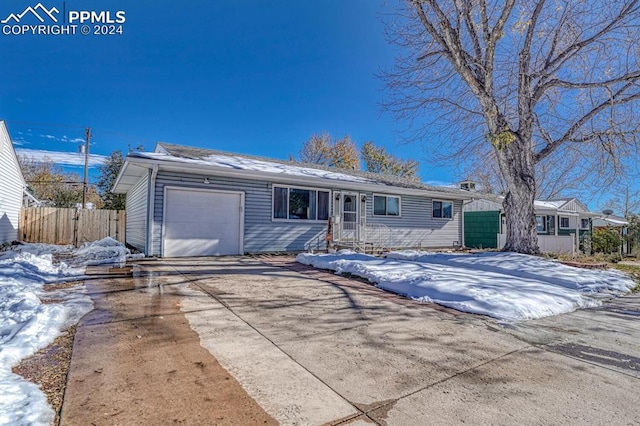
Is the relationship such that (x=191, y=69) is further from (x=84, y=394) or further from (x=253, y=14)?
(x=84, y=394)

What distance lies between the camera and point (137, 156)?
8.15 m

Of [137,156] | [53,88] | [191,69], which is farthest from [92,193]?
[137,156]

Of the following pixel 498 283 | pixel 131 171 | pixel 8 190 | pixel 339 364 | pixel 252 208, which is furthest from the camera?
pixel 8 190

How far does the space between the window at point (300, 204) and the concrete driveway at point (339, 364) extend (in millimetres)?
6239

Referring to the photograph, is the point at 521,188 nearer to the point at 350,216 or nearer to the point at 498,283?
the point at 498,283

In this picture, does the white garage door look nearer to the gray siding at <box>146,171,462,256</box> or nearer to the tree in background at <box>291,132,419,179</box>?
the gray siding at <box>146,171,462,256</box>

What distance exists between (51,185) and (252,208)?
81.7ft

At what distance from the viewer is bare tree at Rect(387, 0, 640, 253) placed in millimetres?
8617

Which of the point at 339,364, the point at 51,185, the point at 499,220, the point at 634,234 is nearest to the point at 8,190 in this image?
the point at 339,364

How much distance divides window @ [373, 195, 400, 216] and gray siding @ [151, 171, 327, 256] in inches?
100

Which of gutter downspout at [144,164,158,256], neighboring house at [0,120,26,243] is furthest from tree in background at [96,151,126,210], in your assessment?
gutter downspout at [144,164,158,256]

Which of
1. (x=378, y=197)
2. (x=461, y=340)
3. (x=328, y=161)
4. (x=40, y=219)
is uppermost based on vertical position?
(x=328, y=161)

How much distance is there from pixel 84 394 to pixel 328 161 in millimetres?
28290

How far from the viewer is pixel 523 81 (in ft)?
30.8
